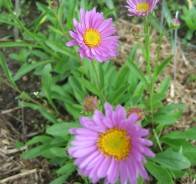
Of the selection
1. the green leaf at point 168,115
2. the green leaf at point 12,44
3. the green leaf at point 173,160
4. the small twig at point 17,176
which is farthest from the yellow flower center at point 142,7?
the small twig at point 17,176

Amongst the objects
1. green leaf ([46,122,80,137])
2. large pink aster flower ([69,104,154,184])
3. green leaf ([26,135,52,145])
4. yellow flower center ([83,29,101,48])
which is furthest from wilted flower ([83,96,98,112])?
green leaf ([26,135,52,145])

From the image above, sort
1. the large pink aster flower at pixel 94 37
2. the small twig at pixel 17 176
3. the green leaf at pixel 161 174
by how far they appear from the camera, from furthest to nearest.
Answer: the small twig at pixel 17 176 → the green leaf at pixel 161 174 → the large pink aster flower at pixel 94 37

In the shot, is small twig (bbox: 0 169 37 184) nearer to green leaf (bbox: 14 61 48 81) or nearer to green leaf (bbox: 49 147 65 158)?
green leaf (bbox: 49 147 65 158)

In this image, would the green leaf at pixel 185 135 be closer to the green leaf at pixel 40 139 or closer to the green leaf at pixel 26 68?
the green leaf at pixel 40 139

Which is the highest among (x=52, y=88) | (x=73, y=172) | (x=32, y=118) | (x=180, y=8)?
(x=180, y=8)

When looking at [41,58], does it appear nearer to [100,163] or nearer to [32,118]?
[32,118]

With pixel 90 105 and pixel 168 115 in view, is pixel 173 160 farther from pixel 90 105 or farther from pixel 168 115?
pixel 90 105

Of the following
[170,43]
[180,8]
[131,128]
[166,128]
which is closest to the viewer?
[131,128]

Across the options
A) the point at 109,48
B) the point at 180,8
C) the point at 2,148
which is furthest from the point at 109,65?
the point at 180,8
